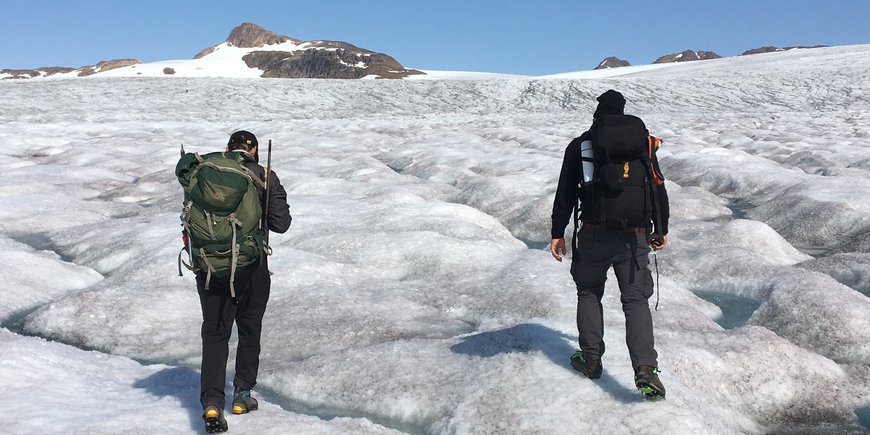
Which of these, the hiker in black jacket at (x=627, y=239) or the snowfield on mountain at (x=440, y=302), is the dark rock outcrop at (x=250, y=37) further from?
the hiker in black jacket at (x=627, y=239)

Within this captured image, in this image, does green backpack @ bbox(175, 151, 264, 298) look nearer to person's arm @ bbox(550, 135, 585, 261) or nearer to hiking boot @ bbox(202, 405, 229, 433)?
hiking boot @ bbox(202, 405, 229, 433)

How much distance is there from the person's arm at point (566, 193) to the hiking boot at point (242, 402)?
270 centimetres

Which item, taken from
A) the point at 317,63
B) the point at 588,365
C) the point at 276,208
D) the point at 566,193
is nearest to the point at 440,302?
the point at 588,365

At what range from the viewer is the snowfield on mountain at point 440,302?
5.21m

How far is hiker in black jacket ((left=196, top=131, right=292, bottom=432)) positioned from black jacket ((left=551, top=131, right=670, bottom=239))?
7.09 ft

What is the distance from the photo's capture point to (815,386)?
6.11m

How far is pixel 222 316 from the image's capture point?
4.55 metres

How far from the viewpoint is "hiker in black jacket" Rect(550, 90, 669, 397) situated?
4.73m

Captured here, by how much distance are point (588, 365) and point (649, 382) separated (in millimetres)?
557

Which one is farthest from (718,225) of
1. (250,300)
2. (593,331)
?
(250,300)

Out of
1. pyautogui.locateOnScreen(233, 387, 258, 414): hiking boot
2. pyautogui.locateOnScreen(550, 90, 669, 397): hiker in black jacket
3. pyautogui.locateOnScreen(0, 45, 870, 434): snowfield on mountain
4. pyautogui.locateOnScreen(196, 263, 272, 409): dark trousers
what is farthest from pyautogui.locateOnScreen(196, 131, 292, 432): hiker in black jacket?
pyautogui.locateOnScreen(550, 90, 669, 397): hiker in black jacket

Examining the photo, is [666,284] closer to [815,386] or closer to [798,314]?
[798,314]

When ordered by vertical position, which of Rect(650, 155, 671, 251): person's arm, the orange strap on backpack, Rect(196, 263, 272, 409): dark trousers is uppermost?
the orange strap on backpack

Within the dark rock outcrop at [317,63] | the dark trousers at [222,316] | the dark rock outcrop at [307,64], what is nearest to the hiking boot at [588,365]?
the dark trousers at [222,316]
